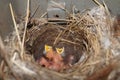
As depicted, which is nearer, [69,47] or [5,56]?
[5,56]

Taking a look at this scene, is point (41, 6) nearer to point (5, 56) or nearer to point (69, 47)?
point (69, 47)

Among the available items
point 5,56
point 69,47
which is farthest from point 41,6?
point 5,56

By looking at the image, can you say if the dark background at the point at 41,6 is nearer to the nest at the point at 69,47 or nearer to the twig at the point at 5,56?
the nest at the point at 69,47

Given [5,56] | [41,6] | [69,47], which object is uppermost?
[41,6]

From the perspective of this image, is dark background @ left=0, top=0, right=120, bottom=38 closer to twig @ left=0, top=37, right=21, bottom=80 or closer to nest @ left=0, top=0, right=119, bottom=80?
nest @ left=0, top=0, right=119, bottom=80

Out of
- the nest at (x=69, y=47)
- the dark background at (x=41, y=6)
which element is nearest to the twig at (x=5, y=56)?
the nest at (x=69, y=47)

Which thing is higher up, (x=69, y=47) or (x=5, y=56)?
(x=5, y=56)

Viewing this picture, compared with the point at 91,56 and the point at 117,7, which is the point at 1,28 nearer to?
the point at 91,56

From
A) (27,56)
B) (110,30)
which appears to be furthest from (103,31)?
(27,56)

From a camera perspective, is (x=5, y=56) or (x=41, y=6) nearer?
(x=5, y=56)
